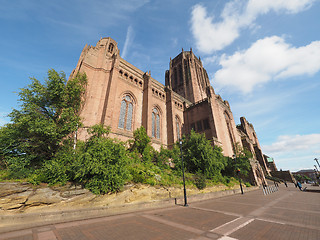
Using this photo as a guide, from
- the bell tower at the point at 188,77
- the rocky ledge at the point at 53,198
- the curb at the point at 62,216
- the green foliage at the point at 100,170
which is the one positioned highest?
the bell tower at the point at 188,77

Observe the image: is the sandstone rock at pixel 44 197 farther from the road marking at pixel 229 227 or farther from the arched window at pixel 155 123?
the arched window at pixel 155 123

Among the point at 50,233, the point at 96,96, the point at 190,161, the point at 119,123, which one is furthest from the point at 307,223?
the point at 96,96

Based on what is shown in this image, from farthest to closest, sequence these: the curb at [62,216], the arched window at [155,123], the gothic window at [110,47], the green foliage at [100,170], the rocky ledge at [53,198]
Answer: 1. the arched window at [155,123]
2. the gothic window at [110,47]
3. the green foliage at [100,170]
4. the rocky ledge at [53,198]
5. the curb at [62,216]

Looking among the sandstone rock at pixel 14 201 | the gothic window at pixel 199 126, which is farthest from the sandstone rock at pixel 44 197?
the gothic window at pixel 199 126

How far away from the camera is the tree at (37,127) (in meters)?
10.2

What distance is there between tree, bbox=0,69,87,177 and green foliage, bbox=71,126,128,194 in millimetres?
4162

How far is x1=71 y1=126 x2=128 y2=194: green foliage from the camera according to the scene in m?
8.31

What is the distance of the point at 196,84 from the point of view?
141 feet

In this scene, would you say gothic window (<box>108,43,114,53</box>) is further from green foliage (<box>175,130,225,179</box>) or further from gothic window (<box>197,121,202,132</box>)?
gothic window (<box>197,121,202,132</box>)

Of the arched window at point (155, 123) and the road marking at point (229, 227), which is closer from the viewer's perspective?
the road marking at point (229, 227)

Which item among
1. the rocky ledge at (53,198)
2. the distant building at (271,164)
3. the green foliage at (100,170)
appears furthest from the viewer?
the distant building at (271,164)

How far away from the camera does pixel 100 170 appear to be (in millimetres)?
8578

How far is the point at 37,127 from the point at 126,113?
12.5 metres

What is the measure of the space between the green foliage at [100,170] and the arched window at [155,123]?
51.9 feet
